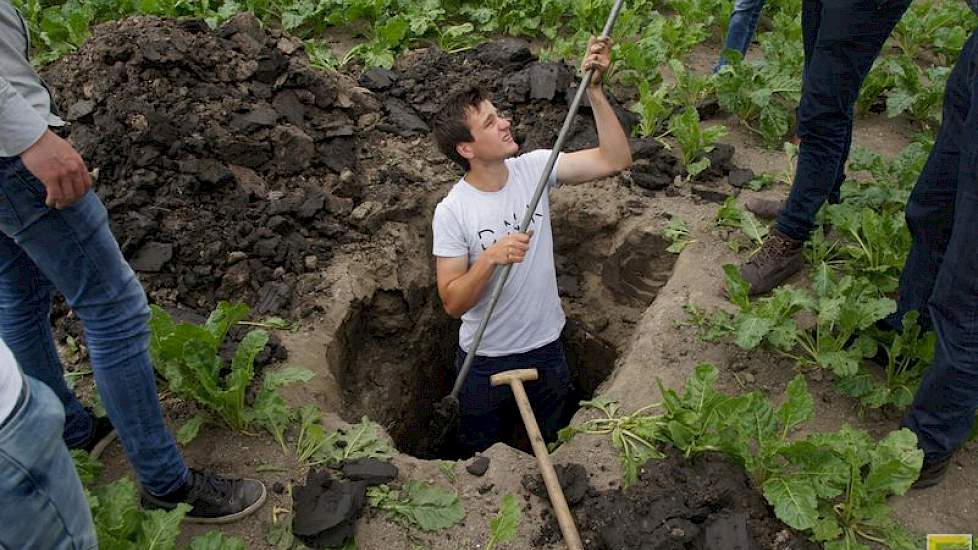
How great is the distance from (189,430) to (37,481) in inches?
75.5

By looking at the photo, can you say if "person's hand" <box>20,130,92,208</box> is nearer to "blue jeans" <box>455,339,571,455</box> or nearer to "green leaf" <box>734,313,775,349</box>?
"blue jeans" <box>455,339,571,455</box>

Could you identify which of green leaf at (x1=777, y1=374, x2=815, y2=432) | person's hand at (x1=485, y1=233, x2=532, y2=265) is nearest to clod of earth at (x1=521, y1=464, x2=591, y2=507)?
Answer: green leaf at (x1=777, y1=374, x2=815, y2=432)

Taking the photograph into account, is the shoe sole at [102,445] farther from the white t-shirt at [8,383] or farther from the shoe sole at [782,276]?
the shoe sole at [782,276]

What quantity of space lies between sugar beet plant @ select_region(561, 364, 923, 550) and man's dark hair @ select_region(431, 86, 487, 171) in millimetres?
1644

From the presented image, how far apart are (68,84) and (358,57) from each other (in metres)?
2.25

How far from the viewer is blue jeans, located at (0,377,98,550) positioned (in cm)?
155

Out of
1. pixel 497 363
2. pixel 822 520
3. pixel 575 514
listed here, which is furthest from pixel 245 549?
pixel 822 520

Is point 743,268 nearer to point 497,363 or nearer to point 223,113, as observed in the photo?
point 497,363

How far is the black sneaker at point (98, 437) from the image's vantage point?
11.3 ft

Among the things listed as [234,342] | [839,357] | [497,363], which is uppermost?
[839,357]

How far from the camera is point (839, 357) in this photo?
360cm

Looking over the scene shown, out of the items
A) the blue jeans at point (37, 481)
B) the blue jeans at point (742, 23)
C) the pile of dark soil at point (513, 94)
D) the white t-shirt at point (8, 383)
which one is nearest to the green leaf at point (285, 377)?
the blue jeans at point (37, 481)

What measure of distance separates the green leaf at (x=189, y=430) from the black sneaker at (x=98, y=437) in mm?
307

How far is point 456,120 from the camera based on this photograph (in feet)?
13.2
